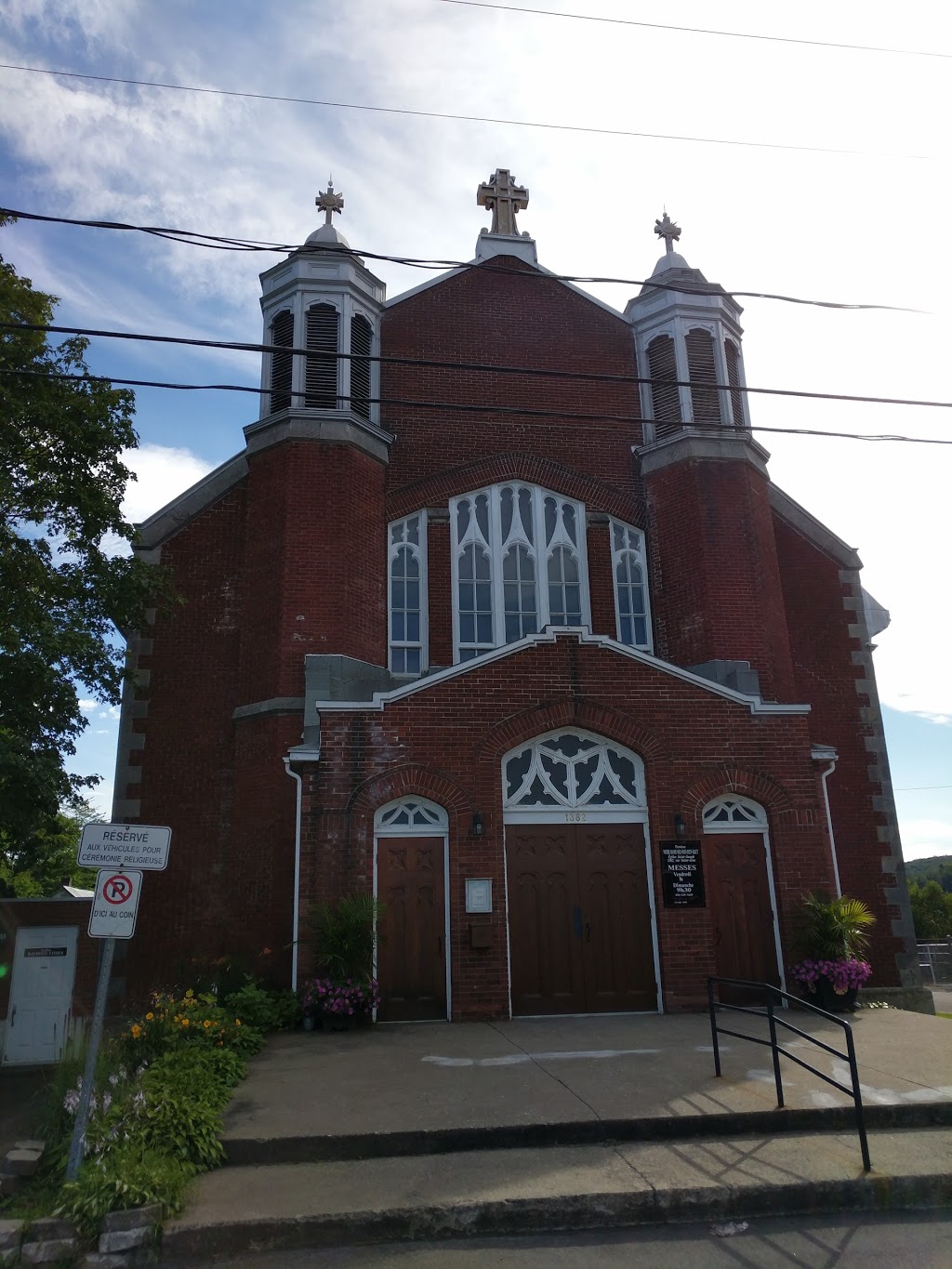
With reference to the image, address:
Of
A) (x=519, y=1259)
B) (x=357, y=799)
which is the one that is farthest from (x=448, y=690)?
(x=519, y=1259)

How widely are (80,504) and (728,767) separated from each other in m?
10.0

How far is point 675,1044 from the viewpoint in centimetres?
962

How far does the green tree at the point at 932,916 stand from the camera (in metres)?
41.8

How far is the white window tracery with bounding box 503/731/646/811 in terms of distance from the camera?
12.6m

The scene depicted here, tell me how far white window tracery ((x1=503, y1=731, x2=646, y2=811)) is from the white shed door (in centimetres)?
978

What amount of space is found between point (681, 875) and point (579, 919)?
1474 mm

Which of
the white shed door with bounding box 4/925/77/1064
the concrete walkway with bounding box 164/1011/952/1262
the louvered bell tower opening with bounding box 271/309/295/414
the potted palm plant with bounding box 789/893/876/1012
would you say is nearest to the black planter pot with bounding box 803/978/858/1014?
the potted palm plant with bounding box 789/893/876/1012

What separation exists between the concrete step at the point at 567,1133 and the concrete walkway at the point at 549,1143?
10 millimetres

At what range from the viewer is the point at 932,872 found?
115m

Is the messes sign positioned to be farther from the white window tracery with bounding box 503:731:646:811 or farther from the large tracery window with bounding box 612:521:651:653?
the large tracery window with bounding box 612:521:651:653

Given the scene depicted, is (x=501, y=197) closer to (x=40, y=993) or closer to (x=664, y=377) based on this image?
(x=664, y=377)

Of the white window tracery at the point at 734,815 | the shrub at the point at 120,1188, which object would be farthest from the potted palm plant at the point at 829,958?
the shrub at the point at 120,1188

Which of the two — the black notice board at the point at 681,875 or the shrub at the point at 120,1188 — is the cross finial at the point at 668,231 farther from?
the shrub at the point at 120,1188

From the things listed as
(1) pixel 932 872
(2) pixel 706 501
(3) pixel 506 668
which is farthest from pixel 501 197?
(1) pixel 932 872
